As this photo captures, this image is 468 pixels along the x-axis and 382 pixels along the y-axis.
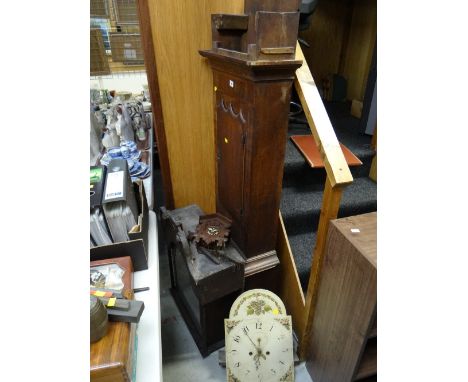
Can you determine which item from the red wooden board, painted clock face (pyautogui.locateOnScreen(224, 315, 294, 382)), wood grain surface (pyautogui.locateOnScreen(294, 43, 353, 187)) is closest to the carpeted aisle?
the red wooden board

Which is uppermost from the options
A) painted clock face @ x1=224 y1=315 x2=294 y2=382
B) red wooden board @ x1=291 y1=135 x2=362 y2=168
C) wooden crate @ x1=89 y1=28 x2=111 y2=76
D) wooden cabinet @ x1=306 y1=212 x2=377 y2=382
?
wooden crate @ x1=89 y1=28 x2=111 y2=76

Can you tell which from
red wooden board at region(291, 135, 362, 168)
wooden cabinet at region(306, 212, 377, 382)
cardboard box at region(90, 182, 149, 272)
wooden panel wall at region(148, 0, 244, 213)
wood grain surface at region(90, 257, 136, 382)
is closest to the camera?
wood grain surface at region(90, 257, 136, 382)

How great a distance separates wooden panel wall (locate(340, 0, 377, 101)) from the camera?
276 cm

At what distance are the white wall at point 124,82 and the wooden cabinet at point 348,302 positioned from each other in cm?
271

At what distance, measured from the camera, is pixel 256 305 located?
1.42 m

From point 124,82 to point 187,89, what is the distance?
2.04 m

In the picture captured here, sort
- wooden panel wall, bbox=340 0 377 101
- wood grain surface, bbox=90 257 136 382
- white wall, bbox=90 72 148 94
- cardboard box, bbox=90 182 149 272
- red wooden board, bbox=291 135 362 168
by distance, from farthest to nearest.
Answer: white wall, bbox=90 72 148 94 < wooden panel wall, bbox=340 0 377 101 < red wooden board, bbox=291 135 362 168 < cardboard box, bbox=90 182 149 272 < wood grain surface, bbox=90 257 136 382

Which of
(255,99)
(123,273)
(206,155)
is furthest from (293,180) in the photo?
(123,273)

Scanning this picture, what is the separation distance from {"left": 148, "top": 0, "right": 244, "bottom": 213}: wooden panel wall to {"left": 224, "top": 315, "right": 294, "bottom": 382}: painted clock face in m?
0.82

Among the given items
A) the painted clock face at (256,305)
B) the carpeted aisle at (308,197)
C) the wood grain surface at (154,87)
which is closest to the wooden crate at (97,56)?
the wood grain surface at (154,87)

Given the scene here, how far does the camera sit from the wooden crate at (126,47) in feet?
9.21

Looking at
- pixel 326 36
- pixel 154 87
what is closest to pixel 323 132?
pixel 154 87

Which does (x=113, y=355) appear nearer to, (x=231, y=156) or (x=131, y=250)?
(x=131, y=250)

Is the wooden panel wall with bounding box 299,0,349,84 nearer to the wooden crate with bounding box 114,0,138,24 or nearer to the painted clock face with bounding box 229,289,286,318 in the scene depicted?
the wooden crate with bounding box 114,0,138,24
